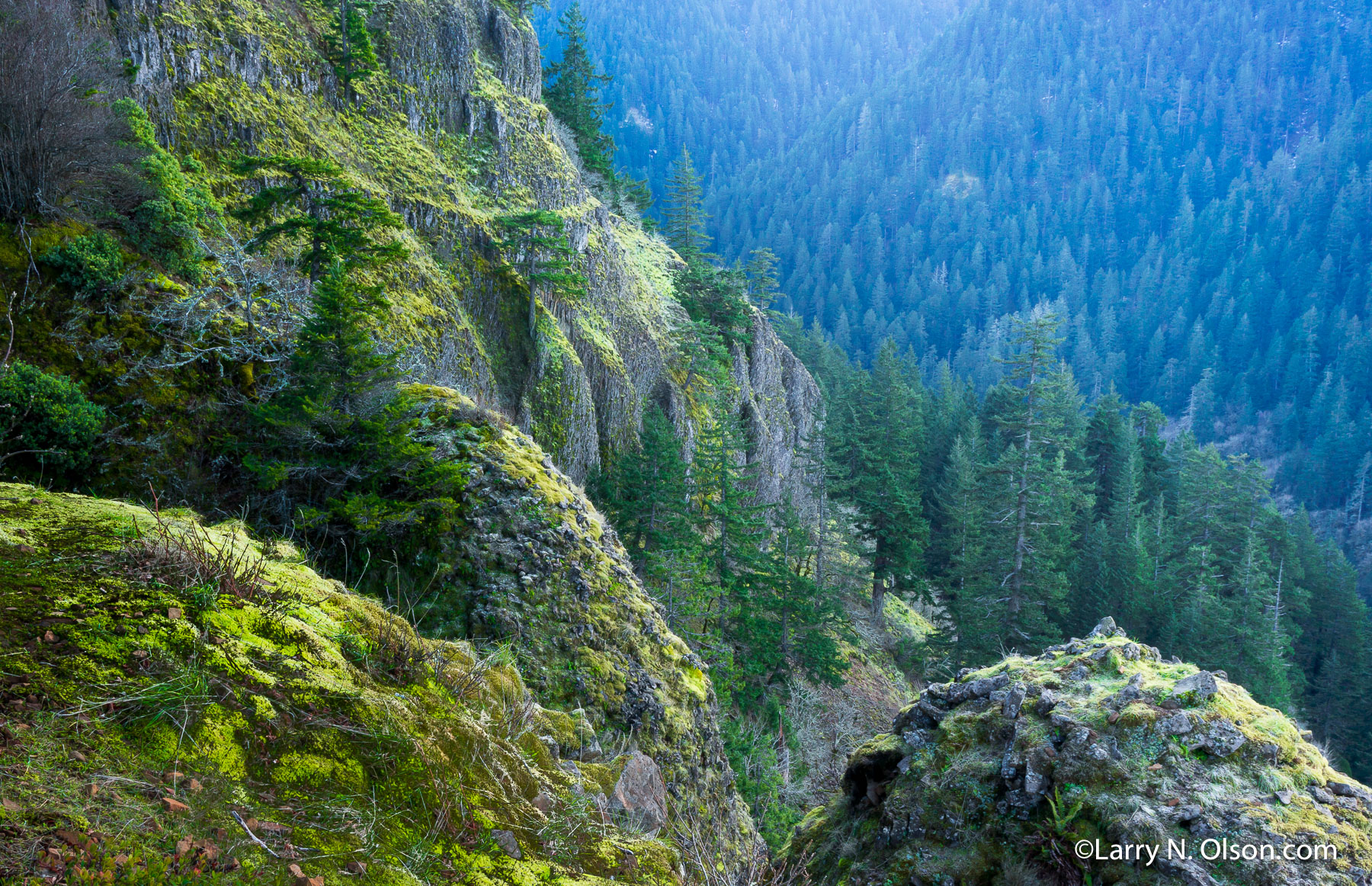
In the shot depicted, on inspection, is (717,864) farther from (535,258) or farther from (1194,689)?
(535,258)

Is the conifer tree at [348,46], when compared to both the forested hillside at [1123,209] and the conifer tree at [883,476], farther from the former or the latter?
the forested hillside at [1123,209]

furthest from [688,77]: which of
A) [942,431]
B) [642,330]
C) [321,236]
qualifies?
[321,236]

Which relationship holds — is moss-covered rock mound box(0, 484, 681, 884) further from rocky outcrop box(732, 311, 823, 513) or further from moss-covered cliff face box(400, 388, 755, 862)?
rocky outcrop box(732, 311, 823, 513)

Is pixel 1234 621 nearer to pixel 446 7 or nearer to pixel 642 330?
pixel 642 330


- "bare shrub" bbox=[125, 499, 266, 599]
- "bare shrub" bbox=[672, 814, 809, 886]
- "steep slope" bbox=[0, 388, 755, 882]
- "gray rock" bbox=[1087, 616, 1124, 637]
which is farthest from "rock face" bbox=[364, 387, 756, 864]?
"gray rock" bbox=[1087, 616, 1124, 637]

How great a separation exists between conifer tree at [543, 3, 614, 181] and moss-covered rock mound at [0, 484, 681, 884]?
31.0 meters

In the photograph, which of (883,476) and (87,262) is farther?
(883,476)

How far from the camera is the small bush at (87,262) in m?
7.29

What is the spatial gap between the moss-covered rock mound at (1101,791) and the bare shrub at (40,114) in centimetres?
1107

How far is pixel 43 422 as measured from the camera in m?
6.03

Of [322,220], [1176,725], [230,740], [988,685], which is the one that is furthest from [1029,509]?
[230,740]

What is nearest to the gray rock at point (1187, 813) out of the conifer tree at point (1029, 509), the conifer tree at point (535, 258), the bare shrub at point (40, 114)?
the bare shrub at point (40, 114)

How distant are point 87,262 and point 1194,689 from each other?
38.6 feet

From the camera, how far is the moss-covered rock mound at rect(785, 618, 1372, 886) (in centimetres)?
497
